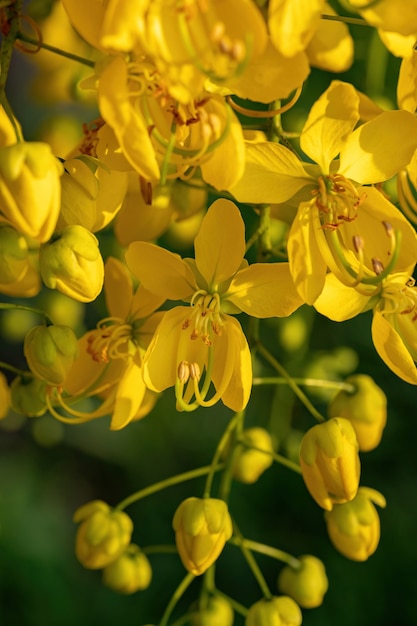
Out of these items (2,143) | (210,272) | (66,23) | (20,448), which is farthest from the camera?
(20,448)

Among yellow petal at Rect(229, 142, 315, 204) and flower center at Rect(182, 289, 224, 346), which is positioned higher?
yellow petal at Rect(229, 142, 315, 204)

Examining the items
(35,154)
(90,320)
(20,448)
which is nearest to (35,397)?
(35,154)

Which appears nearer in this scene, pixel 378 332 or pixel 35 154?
pixel 35 154

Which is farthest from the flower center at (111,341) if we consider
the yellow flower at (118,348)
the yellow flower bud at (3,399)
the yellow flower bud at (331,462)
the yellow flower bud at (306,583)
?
the yellow flower bud at (306,583)

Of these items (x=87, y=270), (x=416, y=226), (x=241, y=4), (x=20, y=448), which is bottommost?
(x=20, y=448)

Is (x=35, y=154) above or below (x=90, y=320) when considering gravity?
above

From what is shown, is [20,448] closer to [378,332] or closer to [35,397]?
[35,397]

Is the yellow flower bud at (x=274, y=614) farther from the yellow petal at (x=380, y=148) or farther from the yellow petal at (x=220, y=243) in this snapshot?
the yellow petal at (x=380, y=148)

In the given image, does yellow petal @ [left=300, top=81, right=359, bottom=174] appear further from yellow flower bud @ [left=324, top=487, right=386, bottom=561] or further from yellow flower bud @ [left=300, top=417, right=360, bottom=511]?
yellow flower bud @ [left=324, top=487, right=386, bottom=561]

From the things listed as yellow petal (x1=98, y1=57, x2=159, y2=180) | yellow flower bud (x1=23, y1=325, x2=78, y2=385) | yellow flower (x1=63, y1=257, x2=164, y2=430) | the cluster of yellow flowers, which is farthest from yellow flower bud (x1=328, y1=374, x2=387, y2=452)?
yellow petal (x1=98, y1=57, x2=159, y2=180)
